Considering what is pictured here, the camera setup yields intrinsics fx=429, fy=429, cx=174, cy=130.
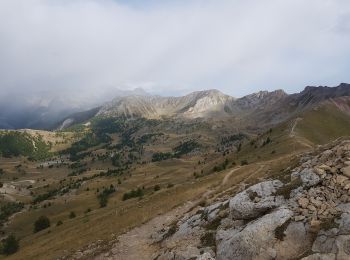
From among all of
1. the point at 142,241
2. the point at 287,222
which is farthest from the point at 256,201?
the point at 142,241

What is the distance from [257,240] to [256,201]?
666 cm

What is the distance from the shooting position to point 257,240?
31156 mm

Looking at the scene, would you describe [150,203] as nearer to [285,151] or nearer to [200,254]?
[200,254]

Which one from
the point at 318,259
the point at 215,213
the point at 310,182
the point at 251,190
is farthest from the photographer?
the point at 215,213

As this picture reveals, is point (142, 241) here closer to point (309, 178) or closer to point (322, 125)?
point (309, 178)

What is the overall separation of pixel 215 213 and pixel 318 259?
1799 centimetres

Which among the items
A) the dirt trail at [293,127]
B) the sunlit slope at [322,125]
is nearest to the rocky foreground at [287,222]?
the dirt trail at [293,127]

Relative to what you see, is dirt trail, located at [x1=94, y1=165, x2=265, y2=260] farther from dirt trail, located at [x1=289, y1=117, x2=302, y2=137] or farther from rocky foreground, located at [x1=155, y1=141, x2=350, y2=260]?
dirt trail, located at [x1=289, y1=117, x2=302, y2=137]

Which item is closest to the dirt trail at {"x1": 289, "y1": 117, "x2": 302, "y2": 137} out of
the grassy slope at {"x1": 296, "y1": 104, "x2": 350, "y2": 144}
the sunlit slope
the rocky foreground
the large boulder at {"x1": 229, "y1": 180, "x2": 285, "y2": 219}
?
the sunlit slope

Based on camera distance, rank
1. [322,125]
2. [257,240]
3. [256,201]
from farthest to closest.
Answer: [322,125]
[256,201]
[257,240]

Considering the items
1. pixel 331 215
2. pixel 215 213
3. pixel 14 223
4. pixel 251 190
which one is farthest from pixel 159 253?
pixel 14 223

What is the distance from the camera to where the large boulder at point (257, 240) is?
30.5 meters

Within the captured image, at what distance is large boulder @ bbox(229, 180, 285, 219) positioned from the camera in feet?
117

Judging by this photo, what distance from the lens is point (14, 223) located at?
16138 cm
